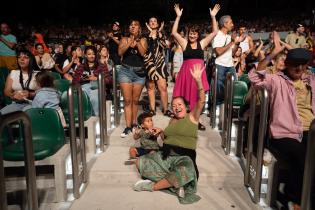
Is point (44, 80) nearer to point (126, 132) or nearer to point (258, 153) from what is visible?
point (126, 132)

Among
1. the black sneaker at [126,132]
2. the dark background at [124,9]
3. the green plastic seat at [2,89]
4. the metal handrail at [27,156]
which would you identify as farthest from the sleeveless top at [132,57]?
the dark background at [124,9]

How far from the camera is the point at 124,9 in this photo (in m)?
35.7

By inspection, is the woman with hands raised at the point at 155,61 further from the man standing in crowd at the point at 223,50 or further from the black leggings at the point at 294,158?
the black leggings at the point at 294,158

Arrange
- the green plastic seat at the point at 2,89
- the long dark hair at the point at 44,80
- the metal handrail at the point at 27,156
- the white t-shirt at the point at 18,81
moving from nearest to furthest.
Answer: the metal handrail at the point at 27,156, the long dark hair at the point at 44,80, the white t-shirt at the point at 18,81, the green plastic seat at the point at 2,89

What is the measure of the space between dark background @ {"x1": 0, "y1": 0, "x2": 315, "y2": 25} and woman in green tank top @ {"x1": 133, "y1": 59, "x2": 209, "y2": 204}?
77.1 feet

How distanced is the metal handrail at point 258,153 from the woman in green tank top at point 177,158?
0.51 m

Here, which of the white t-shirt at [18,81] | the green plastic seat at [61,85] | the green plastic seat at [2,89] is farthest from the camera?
the green plastic seat at [61,85]

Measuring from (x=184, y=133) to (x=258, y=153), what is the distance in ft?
2.44

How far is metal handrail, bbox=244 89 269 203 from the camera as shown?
3308mm

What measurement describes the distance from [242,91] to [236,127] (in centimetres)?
99

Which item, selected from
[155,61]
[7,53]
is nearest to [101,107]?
[155,61]

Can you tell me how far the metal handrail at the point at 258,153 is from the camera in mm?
3308

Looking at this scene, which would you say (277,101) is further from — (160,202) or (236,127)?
(160,202)

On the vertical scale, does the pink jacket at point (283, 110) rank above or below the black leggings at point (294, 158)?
above
